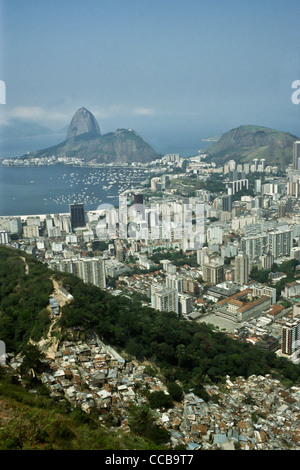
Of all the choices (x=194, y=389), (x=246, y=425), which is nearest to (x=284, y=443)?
(x=246, y=425)

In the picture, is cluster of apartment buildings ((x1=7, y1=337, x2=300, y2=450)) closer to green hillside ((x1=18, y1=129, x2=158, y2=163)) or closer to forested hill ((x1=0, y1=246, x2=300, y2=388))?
forested hill ((x1=0, y1=246, x2=300, y2=388))

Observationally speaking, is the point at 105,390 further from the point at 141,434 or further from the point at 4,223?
the point at 4,223

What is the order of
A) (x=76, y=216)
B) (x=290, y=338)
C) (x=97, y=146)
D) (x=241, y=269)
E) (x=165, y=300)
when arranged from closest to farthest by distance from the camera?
(x=290, y=338), (x=165, y=300), (x=241, y=269), (x=76, y=216), (x=97, y=146)

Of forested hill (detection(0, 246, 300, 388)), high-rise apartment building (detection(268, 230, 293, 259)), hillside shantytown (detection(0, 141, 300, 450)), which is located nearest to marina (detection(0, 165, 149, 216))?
hillside shantytown (detection(0, 141, 300, 450))

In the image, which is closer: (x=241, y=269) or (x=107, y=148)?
(x=241, y=269)

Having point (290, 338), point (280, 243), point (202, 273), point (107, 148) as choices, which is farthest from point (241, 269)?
point (107, 148)

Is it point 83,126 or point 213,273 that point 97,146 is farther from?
point 213,273
